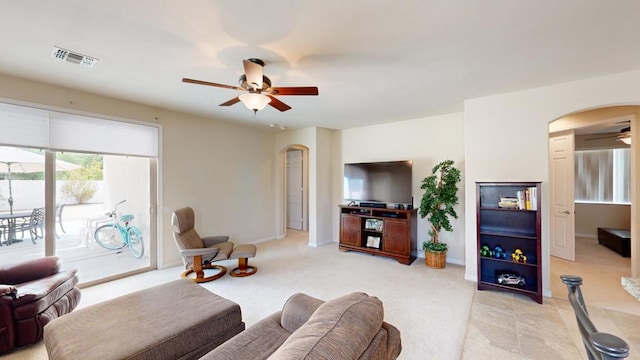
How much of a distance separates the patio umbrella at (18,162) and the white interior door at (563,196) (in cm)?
753

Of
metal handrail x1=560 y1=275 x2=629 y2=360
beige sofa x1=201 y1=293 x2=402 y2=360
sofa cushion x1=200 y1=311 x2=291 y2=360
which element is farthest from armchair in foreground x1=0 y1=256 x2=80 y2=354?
metal handrail x1=560 y1=275 x2=629 y2=360

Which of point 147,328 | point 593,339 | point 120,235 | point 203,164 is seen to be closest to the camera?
point 593,339

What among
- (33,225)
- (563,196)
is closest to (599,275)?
(563,196)

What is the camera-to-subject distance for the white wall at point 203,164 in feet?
10.6

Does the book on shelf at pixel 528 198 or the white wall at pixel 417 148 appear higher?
the white wall at pixel 417 148

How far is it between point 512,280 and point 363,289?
1.84m

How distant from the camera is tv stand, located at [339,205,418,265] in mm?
4336

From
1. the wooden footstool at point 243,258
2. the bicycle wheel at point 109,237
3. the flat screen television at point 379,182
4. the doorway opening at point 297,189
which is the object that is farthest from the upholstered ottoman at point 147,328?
the doorway opening at point 297,189

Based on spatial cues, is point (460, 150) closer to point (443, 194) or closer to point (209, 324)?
point (443, 194)

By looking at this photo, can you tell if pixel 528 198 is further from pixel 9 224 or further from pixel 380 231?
pixel 9 224

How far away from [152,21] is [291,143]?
4.05 metres

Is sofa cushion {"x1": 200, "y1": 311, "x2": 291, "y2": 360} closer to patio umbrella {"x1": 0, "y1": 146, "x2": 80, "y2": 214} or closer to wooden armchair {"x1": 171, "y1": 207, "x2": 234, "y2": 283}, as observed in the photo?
wooden armchair {"x1": 171, "y1": 207, "x2": 234, "y2": 283}

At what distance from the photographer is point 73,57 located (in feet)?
7.71

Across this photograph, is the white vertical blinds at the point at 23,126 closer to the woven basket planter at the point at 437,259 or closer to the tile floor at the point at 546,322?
the tile floor at the point at 546,322
